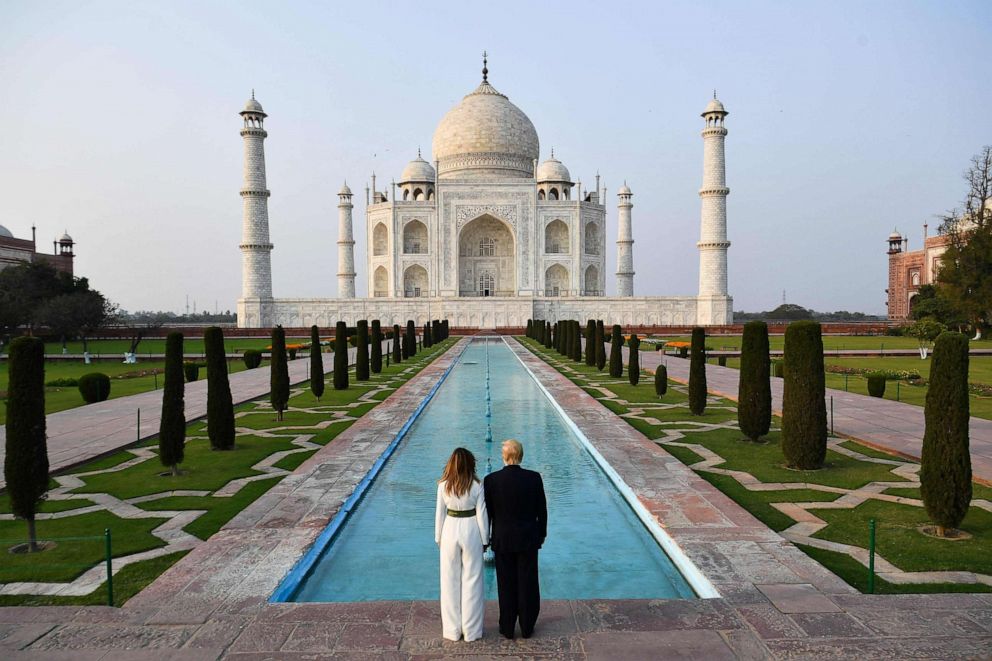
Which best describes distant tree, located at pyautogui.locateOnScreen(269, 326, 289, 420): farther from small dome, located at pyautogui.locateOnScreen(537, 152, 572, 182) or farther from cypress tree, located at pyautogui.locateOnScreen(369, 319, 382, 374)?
small dome, located at pyautogui.locateOnScreen(537, 152, 572, 182)

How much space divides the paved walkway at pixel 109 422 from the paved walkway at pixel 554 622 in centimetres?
266

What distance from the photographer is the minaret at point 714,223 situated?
1356 inches

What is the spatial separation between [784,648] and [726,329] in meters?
31.9

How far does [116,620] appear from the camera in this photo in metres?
3.24

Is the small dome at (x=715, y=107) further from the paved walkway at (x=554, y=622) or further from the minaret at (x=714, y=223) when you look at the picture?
the paved walkway at (x=554, y=622)

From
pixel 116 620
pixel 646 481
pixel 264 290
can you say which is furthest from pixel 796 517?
pixel 264 290

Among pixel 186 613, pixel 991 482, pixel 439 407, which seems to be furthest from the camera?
pixel 439 407

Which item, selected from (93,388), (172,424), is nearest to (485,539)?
(172,424)

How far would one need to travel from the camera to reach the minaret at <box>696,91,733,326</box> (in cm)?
3444

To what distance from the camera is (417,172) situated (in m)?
43.2

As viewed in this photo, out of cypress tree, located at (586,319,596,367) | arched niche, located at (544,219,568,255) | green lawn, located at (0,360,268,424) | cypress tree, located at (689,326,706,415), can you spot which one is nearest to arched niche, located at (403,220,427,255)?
arched niche, located at (544,219,568,255)

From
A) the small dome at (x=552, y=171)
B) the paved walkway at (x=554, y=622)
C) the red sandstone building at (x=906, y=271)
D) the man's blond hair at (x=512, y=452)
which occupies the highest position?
the small dome at (x=552, y=171)

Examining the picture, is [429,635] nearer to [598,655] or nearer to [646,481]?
[598,655]

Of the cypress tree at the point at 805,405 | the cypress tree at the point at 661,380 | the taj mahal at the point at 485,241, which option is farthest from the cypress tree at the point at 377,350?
the taj mahal at the point at 485,241
